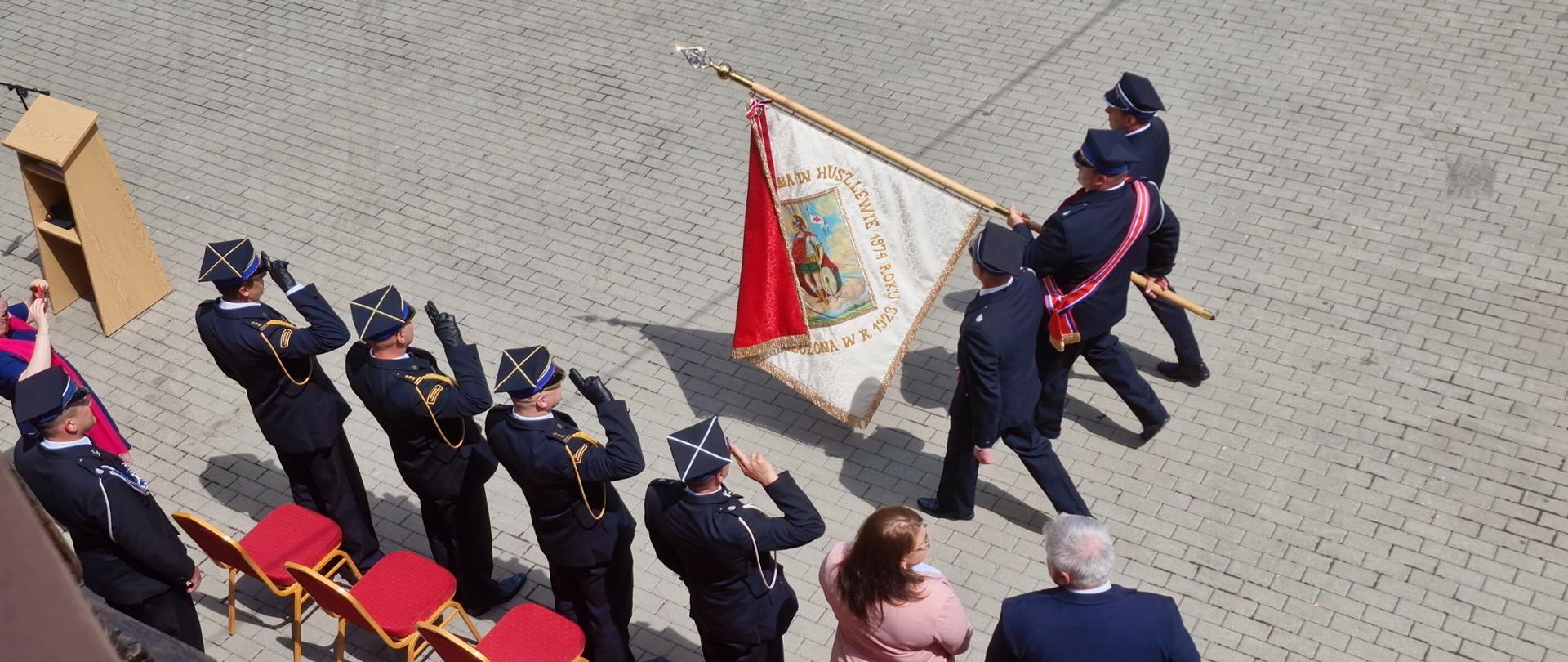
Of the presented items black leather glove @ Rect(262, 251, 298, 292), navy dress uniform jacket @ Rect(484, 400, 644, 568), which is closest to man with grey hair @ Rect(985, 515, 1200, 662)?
navy dress uniform jacket @ Rect(484, 400, 644, 568)

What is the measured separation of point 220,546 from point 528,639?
1.40 metres

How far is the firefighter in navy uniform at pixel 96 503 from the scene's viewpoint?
5.49 metres

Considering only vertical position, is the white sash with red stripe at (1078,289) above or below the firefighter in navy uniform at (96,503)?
below

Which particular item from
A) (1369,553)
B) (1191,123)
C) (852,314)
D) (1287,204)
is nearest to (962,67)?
(1191,123)

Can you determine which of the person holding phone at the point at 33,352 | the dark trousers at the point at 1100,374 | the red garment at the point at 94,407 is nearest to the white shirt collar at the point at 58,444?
the person holding phone at the point at 33,352

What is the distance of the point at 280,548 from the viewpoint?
6.32m

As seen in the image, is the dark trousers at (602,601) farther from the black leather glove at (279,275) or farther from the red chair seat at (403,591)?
the black leather glove at (279,275)

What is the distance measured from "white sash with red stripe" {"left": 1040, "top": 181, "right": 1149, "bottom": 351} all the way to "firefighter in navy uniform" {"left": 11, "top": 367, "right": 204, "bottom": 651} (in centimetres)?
396

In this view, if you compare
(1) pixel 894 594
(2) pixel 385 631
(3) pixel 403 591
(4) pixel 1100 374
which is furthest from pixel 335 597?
(4) pixel 1100 374

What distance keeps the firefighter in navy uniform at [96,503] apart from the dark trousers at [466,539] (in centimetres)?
108

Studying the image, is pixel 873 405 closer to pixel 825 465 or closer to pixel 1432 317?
pixel 825 465

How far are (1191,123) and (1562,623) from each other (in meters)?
4.42

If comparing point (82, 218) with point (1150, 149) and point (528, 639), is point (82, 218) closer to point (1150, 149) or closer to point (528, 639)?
point (528, 639)

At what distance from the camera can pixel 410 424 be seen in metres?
6.14
